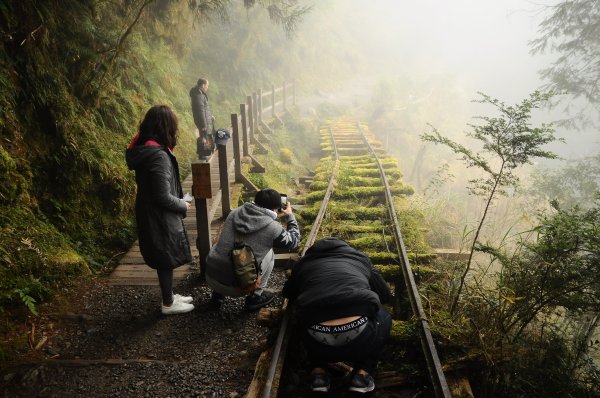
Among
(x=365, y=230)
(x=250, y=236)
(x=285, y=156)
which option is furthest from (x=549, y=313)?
(x=285, y=156)

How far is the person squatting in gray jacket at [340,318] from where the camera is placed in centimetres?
248

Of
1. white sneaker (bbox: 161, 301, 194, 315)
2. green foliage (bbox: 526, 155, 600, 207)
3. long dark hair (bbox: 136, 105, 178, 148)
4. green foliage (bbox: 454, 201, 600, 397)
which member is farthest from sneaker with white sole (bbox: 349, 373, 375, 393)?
green foliage (bbox: 526, 155, 600, 207)

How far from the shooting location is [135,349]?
131 inches

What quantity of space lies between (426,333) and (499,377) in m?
0.69

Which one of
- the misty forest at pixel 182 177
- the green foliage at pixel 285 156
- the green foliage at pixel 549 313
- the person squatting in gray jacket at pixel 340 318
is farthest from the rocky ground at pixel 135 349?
the green foliage at pixel 285 156

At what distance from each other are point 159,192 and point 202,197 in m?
0.80

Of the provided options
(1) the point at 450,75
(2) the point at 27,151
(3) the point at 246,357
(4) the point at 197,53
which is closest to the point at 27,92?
(2) the point at 27,151

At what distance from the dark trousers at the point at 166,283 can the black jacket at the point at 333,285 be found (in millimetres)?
1388

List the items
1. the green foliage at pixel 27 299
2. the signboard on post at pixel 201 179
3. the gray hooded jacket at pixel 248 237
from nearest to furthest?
the green foliage at pixel 27 299 < the gray hooded jacket at pixel 248 237 < the signboard on post at pixel 201 179

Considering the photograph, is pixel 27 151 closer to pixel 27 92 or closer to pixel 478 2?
pixel 27 92

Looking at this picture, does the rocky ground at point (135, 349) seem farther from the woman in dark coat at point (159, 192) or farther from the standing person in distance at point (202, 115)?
the standing person in distance at point (202, 115)

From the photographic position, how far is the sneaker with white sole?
2645mm

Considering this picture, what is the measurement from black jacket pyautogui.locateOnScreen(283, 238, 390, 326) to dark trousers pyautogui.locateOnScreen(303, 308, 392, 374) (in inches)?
5.5

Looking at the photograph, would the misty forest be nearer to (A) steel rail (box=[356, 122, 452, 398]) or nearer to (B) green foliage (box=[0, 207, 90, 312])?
(B) green foliage (box=[0, 207, 90, 312])
